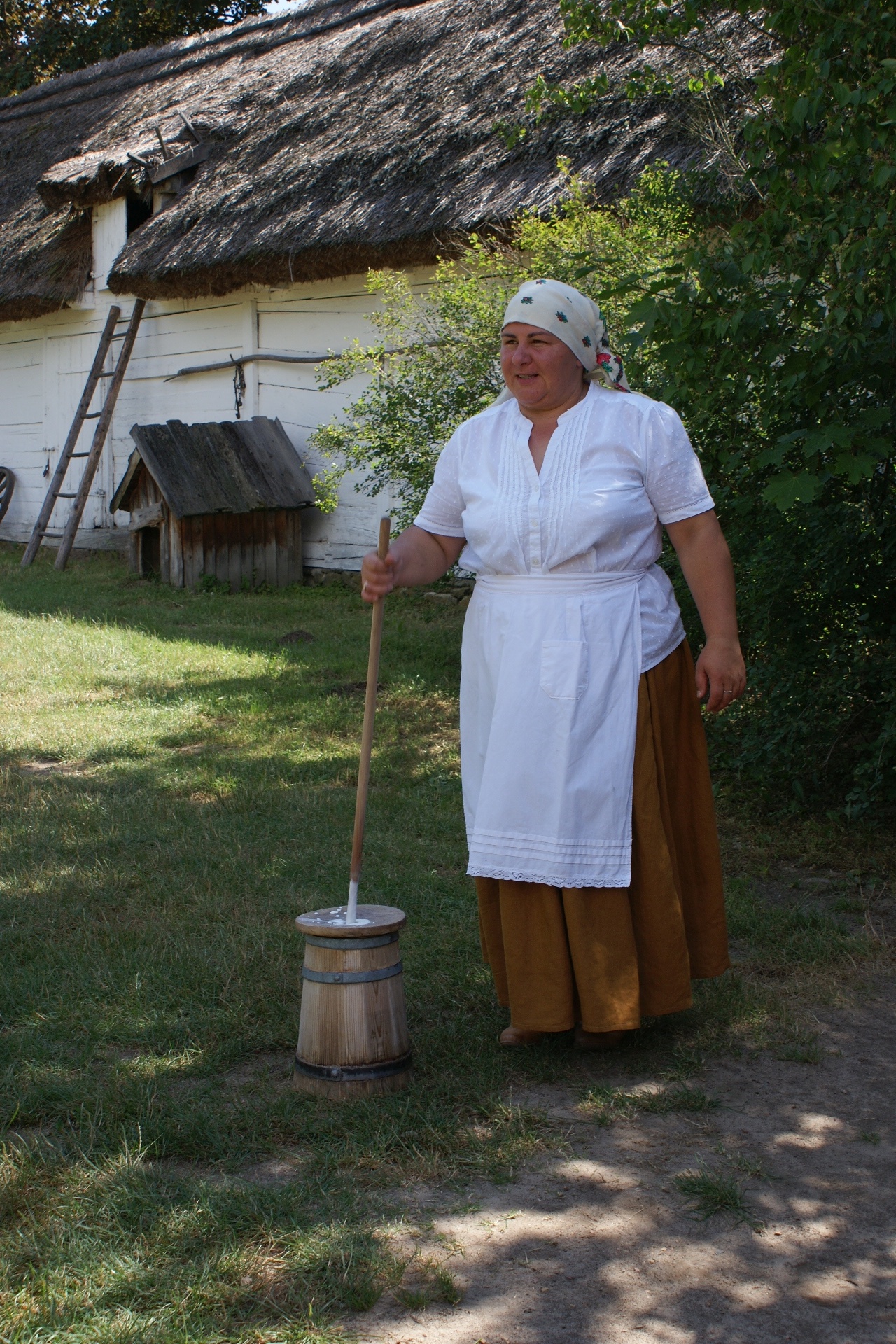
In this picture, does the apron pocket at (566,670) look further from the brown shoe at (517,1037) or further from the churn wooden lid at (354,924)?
the brown shoe at (517,1037)

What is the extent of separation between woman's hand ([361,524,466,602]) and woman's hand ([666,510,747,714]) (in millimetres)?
578

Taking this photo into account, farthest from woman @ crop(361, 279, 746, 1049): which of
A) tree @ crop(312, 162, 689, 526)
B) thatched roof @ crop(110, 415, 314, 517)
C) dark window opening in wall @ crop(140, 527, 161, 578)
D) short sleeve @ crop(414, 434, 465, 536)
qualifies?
dark window opening in wall @ crop(140, 527, 161, 578)

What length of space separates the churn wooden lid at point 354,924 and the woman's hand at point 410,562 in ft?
2.28

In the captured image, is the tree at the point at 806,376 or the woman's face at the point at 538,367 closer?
the woman's face at the point at 538,367

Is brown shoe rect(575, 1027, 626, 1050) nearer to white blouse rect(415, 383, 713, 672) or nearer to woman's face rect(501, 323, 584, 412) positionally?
white blouse rect(415, 383, 713, 672)

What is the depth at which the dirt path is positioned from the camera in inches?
78.2

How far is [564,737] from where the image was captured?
275 cm

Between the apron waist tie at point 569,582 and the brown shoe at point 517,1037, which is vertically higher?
the apron waist tie at point 569,582

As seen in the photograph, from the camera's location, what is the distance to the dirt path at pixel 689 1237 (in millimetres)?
1985

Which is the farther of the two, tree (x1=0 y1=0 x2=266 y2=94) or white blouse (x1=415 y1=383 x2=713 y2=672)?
tree (x1=0 y1=0 x2=266 y2=94)

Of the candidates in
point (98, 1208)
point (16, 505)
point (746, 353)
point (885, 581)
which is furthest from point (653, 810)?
point (16, 505)

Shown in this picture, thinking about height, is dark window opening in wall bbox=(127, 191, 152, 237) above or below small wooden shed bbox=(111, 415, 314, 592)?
above

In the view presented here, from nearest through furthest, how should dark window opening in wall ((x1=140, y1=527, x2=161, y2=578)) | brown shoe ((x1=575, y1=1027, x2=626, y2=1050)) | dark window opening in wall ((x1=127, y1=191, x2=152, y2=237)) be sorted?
brown shoe ((x1=575, y1=1027, x2=626, y2=1050)) < dark window opening in wall ((x1=140, y1=527, x2=161, y2=578)) < dark window opening in wall ((x1=127, y1=191, x2=152, y2=237))

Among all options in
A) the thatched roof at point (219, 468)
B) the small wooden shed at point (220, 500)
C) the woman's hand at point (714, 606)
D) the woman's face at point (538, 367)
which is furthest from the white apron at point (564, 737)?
the small wooden shed at point (220, 500)
